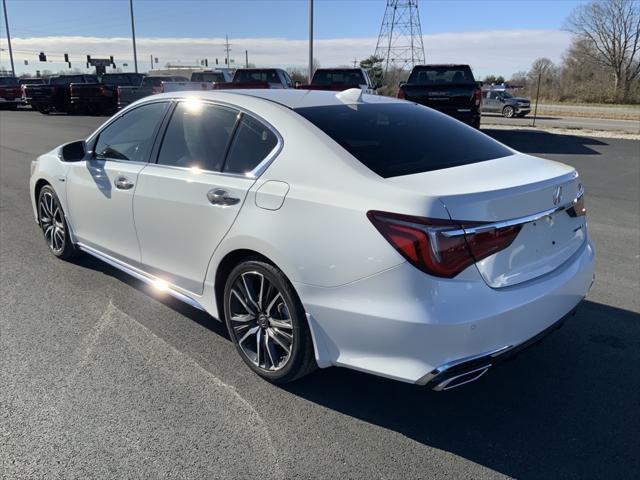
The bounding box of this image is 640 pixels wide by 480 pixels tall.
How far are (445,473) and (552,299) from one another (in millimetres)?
1041

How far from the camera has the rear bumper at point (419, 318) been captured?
2.47 metres

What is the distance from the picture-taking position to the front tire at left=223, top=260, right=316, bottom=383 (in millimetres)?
3006

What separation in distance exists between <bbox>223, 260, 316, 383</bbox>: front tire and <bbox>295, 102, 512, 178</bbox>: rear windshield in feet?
2.76

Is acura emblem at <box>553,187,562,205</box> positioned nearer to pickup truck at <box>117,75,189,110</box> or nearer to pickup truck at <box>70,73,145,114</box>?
pickup truck at <box>117,75,189,110</box>

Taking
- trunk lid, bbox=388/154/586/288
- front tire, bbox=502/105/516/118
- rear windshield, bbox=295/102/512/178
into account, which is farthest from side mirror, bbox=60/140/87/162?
front tire, bbox=502/105/516/118

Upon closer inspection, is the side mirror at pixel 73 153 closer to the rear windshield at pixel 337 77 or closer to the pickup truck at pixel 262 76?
the rear windshield at pixel 337 77

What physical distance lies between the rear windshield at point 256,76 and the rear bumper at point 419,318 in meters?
17.8

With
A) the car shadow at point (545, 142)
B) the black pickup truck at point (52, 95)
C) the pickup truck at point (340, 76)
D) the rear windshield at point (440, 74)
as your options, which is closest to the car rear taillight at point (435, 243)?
the car shadow at point (545, 142)

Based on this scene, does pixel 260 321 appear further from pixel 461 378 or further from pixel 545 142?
pixel 545 142

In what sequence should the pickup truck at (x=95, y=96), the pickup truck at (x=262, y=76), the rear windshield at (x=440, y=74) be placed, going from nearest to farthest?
the rear windshield at (x=440, y=74) → the pickup truck at (x=262, y=76) → the pickup truck at (x=95, y=96)

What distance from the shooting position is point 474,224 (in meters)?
2.50

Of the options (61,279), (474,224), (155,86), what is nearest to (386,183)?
(474,224)

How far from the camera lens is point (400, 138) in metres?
3.36

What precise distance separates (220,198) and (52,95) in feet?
97.2
